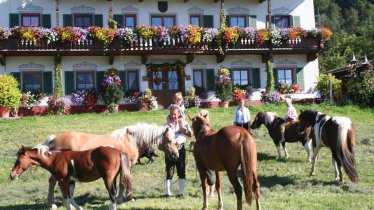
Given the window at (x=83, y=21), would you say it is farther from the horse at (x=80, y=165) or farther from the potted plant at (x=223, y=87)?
the horse at (x=80, y=165)

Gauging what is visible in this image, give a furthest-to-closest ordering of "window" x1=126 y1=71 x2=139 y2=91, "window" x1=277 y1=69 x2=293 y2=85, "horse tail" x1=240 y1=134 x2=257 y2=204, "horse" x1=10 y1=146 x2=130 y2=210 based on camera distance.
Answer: "window" x1=277 y1=69 x2=293 y2=85
"window" x1=126 y1=71 x2=139 y2=91
"horse" x1=10 y1=146 x2=130 y2=210
"horse tail" x1=240 y1=134 x2=257 y2=204

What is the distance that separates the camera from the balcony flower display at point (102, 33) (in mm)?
25188

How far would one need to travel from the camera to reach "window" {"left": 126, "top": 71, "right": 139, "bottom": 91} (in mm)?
27188

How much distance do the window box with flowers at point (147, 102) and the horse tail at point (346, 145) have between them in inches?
610

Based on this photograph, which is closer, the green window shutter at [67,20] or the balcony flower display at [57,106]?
the balcony flower display at [57,106]

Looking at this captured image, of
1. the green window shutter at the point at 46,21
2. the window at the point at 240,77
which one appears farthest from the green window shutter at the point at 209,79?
the green window shutter at the point at 46,21

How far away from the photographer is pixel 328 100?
27266 millimetres

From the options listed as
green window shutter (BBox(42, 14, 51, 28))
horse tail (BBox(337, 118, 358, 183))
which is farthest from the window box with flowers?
horse tail (BBox(337, 118, 358, 183))

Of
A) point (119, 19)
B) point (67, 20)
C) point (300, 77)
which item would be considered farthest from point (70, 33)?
point (300, 77)

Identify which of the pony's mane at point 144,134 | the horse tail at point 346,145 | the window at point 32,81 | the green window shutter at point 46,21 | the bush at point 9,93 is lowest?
→ the horse tail at point 346,145

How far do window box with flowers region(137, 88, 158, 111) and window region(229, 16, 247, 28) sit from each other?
6.88m

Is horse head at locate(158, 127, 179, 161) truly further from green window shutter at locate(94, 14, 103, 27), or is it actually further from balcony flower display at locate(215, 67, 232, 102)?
green window shutter at locate(94, 14, 103, 27)

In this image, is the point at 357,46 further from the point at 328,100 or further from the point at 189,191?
the point at 189,191

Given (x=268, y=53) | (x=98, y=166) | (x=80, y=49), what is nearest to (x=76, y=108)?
(x=80, y=49)
